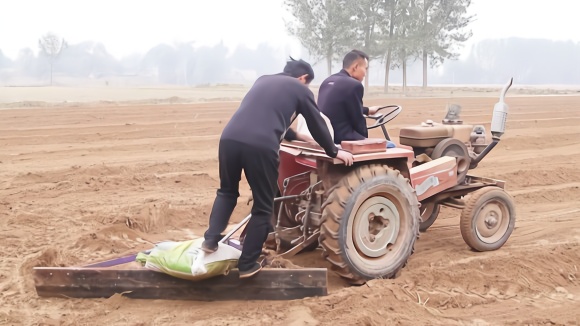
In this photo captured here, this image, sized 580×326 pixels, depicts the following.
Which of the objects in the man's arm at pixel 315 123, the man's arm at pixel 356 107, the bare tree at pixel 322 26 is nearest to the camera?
the man's arm at pixel 315 123

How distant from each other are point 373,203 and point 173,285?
5.21 feet

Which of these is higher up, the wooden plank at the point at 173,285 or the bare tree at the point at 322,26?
the bare tree at the point at 322,26

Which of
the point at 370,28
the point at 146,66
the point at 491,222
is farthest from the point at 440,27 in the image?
the point at 146,66

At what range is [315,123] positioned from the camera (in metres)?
4.14

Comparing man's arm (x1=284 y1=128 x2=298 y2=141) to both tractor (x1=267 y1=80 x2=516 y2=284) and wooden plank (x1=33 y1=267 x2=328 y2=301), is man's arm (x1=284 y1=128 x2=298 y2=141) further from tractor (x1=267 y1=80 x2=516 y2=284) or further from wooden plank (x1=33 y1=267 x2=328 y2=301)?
wooden plank (x1=33 y1=267 x2=328 y2=301)

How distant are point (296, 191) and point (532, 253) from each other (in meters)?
2.09

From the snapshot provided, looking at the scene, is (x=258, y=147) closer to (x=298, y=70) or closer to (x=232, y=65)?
(x=298, y=70)

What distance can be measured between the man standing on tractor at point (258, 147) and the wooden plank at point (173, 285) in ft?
0.53

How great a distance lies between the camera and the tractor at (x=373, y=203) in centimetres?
434

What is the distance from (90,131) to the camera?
13742 mm

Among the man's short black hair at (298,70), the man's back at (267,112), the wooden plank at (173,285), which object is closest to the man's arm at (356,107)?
the man's short black hair at (298,70)

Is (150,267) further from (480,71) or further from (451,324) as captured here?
(480,71)

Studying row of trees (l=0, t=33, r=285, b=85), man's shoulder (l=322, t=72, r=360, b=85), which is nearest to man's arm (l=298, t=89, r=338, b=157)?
man's shoulder (l=322, t=72, r=360, b=85)

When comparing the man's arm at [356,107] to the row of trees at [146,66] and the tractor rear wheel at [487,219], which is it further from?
the row of trees at [146,66]
